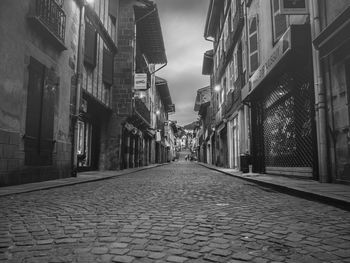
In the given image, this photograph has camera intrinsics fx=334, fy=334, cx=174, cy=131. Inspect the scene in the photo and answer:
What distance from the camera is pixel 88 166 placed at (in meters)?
17.3

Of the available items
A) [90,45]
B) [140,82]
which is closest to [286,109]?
[90,45]

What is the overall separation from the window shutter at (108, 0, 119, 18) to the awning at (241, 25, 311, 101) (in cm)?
1094

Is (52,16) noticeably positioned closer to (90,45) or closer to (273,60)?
(90,45)

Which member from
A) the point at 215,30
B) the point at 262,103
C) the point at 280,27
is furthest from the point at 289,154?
the point at 215,30

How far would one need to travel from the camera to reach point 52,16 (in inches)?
389

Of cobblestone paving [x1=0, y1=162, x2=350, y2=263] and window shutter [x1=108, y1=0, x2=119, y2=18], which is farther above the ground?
window shutter [x1=108, y1=0, x2=119, y2=18]

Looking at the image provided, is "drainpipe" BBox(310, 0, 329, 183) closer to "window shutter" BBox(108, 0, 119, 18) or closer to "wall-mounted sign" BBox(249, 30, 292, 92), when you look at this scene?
"wall-mounted sign" BBox(249, 30, 292, 92)

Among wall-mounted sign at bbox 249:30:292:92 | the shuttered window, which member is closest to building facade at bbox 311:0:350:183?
wall-mounted sign at bbox 249:30:292:92

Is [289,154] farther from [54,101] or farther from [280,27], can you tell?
[54,101]

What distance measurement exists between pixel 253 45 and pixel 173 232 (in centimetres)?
1255

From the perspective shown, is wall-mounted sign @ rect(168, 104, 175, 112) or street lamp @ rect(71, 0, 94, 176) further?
wall-mounted sign @ rect(168, 104, 175, 112)

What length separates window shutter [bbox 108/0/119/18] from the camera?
62.8 feet

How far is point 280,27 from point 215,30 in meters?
17.8

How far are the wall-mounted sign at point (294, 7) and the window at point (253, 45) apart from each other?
5226 mm
